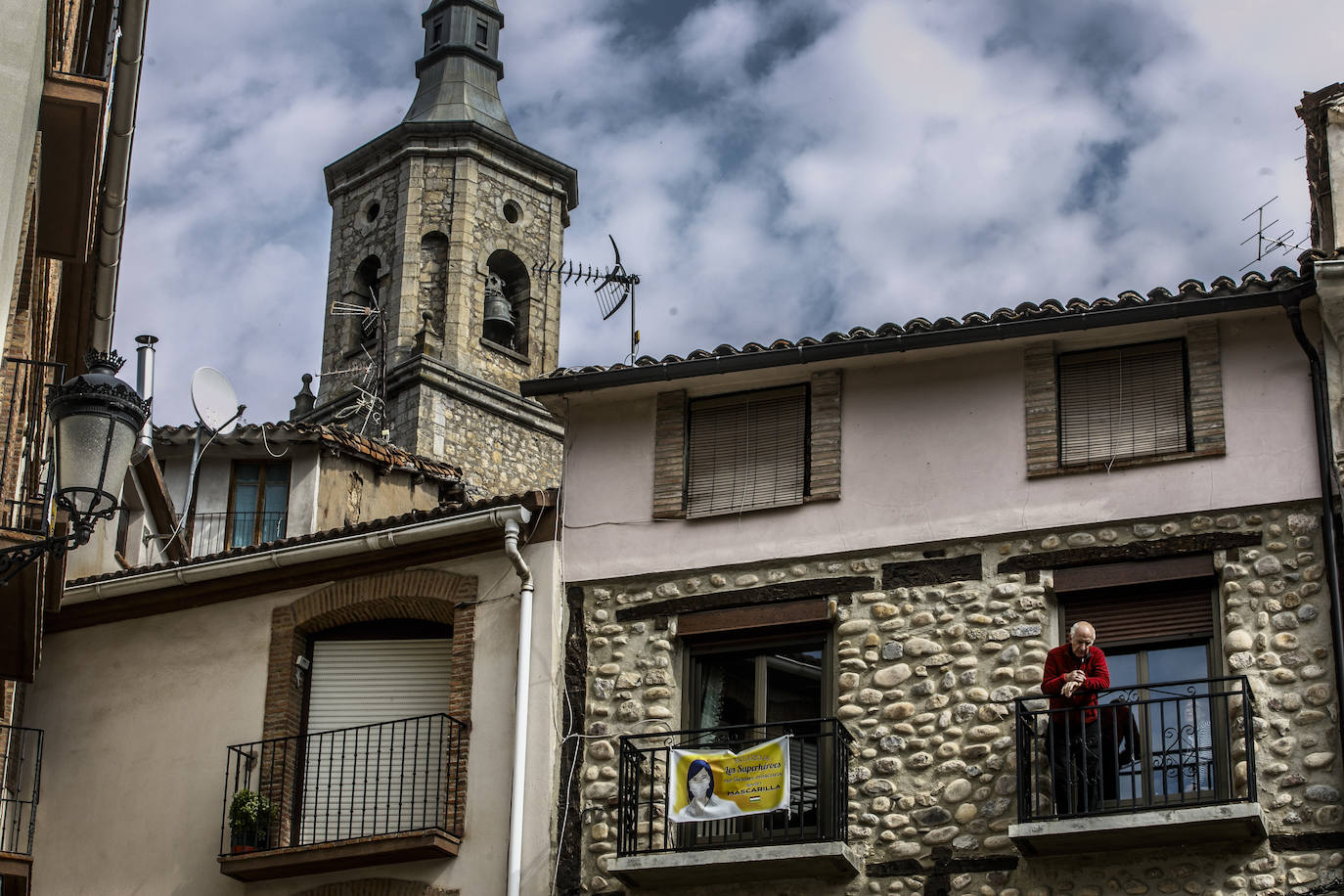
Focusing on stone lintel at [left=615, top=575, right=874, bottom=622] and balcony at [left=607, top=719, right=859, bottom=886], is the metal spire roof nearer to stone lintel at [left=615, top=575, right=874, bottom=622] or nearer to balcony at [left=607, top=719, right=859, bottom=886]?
stone lintel at [left=615, top=575, right=874, bottom=622]

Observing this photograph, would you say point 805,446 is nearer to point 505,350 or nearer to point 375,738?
point 375,738

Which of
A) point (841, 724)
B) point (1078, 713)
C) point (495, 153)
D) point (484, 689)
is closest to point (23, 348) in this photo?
point (484, 689)

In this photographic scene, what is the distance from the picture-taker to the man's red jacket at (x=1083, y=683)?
50.4 ft

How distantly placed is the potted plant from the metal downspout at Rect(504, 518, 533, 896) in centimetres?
224

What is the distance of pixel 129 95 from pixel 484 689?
18.8 ft

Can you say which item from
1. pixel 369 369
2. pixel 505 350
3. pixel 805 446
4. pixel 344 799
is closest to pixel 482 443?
pixel 505 350

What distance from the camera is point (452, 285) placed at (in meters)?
38.1

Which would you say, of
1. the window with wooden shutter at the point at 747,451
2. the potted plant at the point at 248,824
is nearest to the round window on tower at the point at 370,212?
the window with wooden shutter at the point at 747,451

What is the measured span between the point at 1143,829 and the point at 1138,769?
594 mm

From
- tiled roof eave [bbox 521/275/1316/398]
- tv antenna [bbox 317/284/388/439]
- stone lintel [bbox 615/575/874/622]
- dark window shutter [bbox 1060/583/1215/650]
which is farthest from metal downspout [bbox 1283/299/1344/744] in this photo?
tv antenna [bbox 317/284/388/439]

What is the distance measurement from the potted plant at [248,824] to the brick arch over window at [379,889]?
595mm

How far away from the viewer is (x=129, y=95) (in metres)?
15.6

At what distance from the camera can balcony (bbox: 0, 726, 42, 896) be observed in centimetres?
1898

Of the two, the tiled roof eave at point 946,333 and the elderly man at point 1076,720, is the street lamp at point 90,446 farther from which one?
the tiled roof eave at point 946,333
